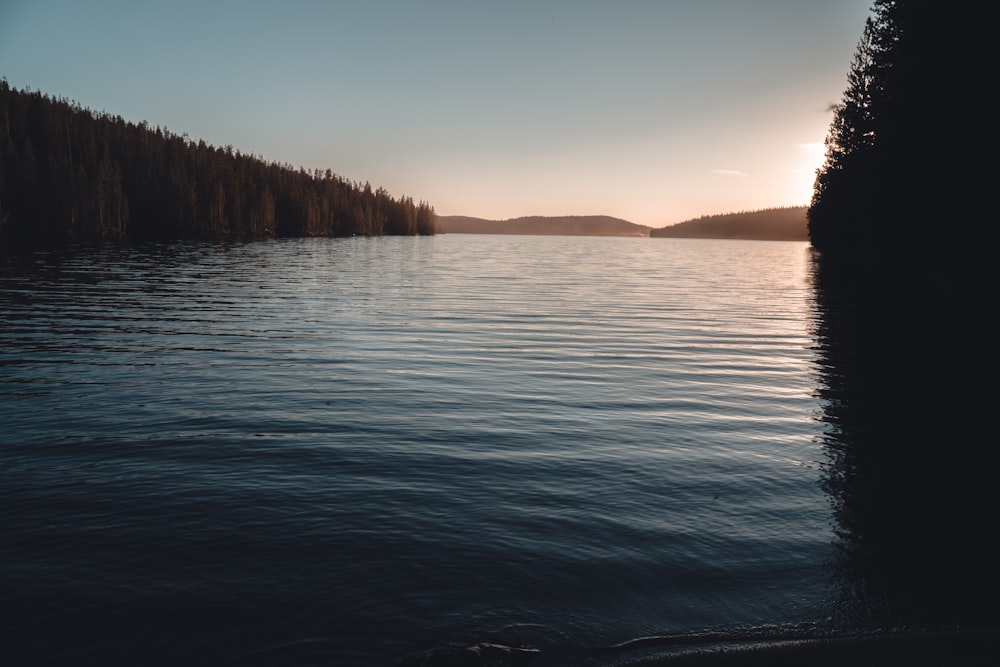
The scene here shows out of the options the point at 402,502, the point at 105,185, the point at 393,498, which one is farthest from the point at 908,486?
the point at 105,185

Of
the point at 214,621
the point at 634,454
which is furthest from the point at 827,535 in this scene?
the point at 214,621

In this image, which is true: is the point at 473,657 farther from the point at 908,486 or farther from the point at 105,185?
the point at 105,185

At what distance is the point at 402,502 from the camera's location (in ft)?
27.6

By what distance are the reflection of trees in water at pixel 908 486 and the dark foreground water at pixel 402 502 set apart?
0.28m

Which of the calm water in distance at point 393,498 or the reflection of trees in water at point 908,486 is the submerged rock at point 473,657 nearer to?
the calm water in distance at point 393,498

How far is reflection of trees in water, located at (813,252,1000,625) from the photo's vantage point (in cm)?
618

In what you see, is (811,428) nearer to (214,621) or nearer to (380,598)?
(380,598)

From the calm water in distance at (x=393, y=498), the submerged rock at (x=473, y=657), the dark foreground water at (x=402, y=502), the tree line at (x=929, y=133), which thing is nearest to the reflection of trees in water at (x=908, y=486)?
the dark foreground water at (x=402, y=502)

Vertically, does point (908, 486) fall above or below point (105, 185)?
below

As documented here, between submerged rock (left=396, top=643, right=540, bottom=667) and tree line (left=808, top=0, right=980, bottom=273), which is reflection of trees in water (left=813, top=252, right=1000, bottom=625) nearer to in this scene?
submerged rock (left=396, top=643, right=540, bottom=667)

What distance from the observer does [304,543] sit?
7148mm

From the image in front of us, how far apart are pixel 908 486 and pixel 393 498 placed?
734 centimetres

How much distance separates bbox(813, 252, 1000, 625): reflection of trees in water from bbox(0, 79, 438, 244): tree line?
107 m

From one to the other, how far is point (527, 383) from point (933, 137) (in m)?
26.5
